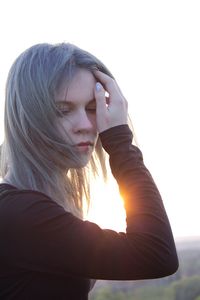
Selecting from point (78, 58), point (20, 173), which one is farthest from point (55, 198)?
point (78, 58)

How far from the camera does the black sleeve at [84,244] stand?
1531mm

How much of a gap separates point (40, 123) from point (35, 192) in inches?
7.4

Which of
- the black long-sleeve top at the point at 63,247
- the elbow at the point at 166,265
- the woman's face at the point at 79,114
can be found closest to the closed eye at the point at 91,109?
the woman's face at the point at 79,114

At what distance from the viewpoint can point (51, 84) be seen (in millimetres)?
1700

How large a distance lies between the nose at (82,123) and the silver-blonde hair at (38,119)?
57 mm

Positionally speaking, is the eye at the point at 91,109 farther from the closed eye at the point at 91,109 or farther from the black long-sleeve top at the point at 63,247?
the black long-sleeve top at the point at 63,247

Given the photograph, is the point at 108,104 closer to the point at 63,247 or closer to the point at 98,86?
the point at 98,86

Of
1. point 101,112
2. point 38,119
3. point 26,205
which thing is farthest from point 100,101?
point 26,205

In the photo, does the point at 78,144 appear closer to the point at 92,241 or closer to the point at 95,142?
the point at 95,142

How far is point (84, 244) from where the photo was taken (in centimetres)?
Answer: 153

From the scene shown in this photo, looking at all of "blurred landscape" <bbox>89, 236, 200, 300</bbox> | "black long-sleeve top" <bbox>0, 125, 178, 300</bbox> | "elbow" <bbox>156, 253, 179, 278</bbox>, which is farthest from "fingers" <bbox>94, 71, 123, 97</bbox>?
"blurred landscape" <bbox>89, 236, 200, 300</bbox>

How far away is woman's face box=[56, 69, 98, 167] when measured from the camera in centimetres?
170

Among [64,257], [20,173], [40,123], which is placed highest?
[40,123]

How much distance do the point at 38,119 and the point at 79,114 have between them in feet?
0.37
